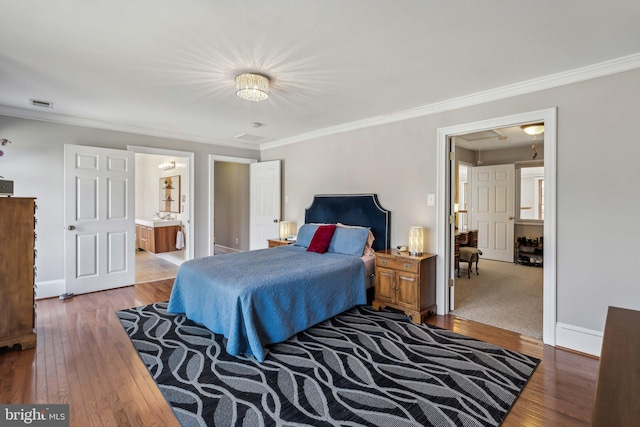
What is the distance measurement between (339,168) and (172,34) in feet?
9.51

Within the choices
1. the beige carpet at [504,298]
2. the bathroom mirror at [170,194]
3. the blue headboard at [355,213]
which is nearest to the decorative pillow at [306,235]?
the blue headboard at [355,213]

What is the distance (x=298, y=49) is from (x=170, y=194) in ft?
19.3

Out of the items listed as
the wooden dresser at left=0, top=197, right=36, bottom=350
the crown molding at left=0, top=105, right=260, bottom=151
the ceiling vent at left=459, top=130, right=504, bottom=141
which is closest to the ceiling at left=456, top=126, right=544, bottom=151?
the ceiling vent at left=459, top=130, right=504, bottom=141

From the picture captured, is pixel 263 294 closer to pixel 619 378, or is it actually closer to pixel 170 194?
pixel 619 378

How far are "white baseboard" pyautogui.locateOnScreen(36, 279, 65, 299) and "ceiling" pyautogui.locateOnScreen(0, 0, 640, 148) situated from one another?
2144 mm

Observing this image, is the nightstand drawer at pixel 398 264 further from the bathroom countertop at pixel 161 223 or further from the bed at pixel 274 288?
the bathroom countertop at pixel 161 223

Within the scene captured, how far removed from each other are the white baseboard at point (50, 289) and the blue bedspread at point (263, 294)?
1.96 m

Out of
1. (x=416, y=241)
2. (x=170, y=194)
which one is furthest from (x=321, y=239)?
(x=170, y=194)

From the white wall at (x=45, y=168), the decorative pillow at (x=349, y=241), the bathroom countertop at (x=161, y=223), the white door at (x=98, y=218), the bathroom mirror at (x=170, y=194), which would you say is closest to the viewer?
the white wall at (x=45, y=168)

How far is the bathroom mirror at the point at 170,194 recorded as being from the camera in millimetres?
6834

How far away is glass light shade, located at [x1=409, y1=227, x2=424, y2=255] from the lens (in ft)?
11.3

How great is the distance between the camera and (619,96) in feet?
7.99

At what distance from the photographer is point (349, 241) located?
3895 millimetres

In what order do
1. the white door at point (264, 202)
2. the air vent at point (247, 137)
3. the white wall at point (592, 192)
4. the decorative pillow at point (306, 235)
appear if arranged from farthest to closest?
1. the white door at point (264, 202)
2. the air vent at point (247, 137)
3. the decorative pillow at point (306, 235)
4. the white wall at point (592, 192)
